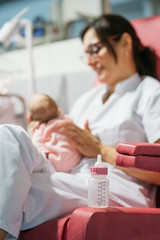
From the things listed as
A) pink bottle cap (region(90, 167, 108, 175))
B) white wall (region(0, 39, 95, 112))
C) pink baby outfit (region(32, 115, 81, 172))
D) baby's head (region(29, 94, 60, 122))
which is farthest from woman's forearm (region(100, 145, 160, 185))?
white wall (region(0, 39, 95, 112))

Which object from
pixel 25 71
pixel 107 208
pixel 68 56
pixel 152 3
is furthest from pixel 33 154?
pixel 152 3

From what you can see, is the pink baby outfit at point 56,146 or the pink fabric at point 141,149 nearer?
the pink fabric at point 141,149

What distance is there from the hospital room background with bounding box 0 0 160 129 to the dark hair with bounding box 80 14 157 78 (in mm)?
633

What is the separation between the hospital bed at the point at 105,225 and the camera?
111cm

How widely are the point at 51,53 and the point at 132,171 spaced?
159 centimetres

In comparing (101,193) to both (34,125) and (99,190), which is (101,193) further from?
(34,125)

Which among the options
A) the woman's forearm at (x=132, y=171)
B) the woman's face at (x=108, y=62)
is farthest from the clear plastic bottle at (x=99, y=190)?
the woman's face at (x=108, y=62)

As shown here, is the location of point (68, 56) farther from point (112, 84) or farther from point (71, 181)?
point (71, 181)

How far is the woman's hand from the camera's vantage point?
5.50 ft

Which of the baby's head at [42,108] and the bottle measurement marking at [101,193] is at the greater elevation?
the baby's head at [42,108]

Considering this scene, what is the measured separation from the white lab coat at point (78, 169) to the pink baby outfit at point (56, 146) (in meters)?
0.05

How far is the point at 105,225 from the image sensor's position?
3.71 ft

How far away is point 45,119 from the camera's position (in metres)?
1.75

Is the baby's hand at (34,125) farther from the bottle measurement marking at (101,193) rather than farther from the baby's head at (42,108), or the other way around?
the bottle measurement marking at (101,193)
